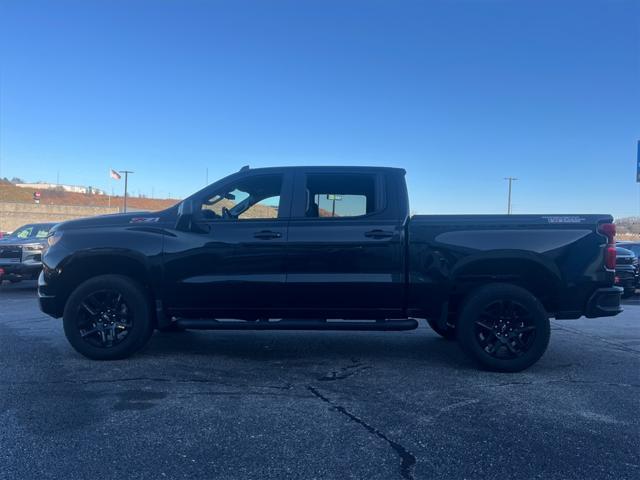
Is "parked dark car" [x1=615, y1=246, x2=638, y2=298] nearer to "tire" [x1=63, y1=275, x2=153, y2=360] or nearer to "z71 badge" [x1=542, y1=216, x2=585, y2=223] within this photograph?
"z71 badge" [x1=542, y1=216, x2=585, y2=223]

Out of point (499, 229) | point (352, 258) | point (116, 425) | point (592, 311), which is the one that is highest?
point (499, 229)

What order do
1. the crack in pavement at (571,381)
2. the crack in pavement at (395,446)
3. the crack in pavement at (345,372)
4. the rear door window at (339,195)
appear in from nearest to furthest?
the crack in pavement at (395,446)
the crack in pavement at (571,381)
the crack in pavement at (345,372)
the rear door window at (339,195)

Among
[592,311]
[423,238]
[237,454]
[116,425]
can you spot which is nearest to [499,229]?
[423,238]

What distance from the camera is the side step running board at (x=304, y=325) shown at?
5395 millimetres

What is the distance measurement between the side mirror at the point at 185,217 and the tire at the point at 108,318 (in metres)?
0.81

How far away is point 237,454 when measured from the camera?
338 cm

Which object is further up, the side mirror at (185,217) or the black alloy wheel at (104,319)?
the side mirror at (185,217)

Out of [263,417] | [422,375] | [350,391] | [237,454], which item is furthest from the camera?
[422,375]

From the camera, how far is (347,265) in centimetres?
535

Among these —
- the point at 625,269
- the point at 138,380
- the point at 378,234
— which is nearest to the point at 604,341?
the point at 378,234

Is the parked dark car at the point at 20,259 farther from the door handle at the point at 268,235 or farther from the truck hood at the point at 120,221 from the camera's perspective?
the door handle at the point at 268,235

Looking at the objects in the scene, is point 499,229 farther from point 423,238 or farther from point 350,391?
point 350,391

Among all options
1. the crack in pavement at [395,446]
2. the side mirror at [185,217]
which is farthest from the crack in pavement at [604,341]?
the side mirror at [185,217]

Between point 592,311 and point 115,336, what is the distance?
4.95 meters
